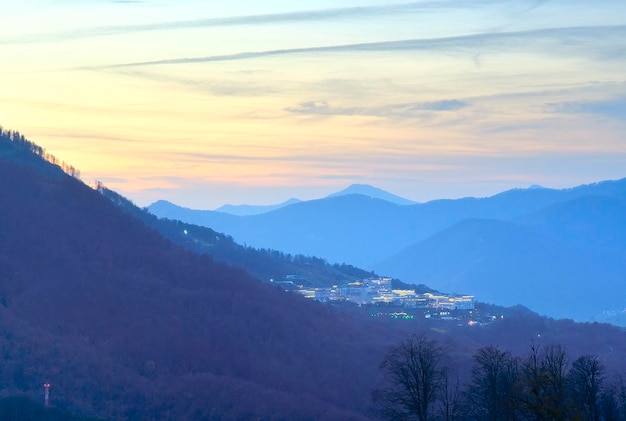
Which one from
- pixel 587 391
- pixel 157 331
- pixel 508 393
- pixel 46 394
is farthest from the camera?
pixel 157 331

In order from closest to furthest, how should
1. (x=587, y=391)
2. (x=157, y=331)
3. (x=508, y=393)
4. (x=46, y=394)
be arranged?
(x=508, y=393) < (x=587, y=391) < (x=46, y=394) < (x=157, y=331)

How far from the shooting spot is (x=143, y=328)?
5669 inches

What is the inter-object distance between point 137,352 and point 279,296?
4172cm

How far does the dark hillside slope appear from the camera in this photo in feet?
387

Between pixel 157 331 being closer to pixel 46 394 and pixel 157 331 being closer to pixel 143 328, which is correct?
pixel 143 328

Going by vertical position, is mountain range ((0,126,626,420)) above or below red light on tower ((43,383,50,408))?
above

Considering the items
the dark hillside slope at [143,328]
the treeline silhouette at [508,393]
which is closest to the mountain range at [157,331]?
the dark hillside slope at [143,328]

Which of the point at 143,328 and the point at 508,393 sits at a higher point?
the point at 143,328

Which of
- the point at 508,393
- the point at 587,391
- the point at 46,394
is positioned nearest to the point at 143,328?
the point at 46,394

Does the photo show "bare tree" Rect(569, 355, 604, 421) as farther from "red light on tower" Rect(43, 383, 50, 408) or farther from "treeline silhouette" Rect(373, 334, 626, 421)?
"red light on tower" Rect(43, 383, 50, 408)

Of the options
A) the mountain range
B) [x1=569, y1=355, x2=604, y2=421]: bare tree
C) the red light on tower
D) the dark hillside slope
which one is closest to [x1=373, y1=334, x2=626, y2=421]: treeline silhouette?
[x1=569, y1=355, x2=604, y2=421]: bare tree

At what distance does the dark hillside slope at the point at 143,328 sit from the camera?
117812 millimetres

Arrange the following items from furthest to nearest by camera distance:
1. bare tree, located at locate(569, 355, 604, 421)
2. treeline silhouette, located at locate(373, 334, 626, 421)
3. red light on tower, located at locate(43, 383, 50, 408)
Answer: red light on tower, located at locate(43, 383, 50, 408) < bare tree, located at locate(569, 355, 604, 421) < treeline silhouette, located at locate(373, 334, 626, 421)

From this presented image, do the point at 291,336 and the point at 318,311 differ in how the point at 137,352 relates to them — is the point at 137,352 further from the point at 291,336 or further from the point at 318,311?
the point at 318,311
